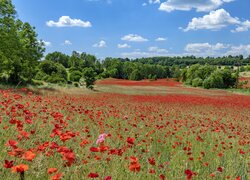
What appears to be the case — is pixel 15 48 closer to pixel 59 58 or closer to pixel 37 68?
pixel 37 68

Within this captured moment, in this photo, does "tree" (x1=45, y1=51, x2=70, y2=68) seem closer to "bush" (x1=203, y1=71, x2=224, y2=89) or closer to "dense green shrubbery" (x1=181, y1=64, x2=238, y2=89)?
"dense green shrubbery" (x1=181, y1=64, x2=238, y2=89)

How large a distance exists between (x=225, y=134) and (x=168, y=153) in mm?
3905

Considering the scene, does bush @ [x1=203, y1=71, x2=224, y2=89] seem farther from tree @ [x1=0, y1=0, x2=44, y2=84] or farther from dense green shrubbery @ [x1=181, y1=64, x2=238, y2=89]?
tree @ [x1=0, y1=0, x2=44, y2=84]

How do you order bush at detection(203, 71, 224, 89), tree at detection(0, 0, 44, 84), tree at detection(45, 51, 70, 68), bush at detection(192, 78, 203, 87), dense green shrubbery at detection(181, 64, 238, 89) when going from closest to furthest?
tree at detection(0, 0, 44, 84)
bush at detection(203, 71, 224, 89)
dense green shrubbery at detection(181, 64, 238, 89)
bush at detection(192, 78, 203, 87)
tree at detection(45, 51, 70, 68)

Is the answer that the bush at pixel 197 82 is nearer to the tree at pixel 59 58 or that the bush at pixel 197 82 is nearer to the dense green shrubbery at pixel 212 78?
the dense green shrubbery at pixel 212 78

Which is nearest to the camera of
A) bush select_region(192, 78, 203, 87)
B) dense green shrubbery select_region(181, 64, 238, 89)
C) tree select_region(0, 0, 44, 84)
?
tree select_region(0, 0, 44, 84)

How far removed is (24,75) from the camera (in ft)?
107

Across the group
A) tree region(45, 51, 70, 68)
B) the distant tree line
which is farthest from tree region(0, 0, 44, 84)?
tree region(45, 51, 70, 68)

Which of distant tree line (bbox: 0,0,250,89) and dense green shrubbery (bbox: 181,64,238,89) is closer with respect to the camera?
distant tree line (bbox: 0,0,250,89)

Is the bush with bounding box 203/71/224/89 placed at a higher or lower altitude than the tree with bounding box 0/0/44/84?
lower

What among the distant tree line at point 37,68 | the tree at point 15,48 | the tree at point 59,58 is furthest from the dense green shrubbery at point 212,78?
the tree at point 59,58

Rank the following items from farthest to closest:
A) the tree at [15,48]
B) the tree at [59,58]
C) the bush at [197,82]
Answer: the tree at [59,58] → the bush at [197,82] → the tree at [15,48]

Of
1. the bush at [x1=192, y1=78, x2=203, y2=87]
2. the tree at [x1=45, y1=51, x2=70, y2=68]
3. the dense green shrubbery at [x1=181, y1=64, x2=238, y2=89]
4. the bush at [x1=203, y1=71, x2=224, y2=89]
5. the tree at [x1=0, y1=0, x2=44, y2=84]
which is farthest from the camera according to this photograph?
the tree at [x1=45, y1=51, x2=70, y2=68]

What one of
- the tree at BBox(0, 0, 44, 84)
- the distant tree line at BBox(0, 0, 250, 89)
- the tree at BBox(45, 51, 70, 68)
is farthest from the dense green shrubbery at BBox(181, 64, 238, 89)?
the tree at BBox(45, 51, 70, 68)
